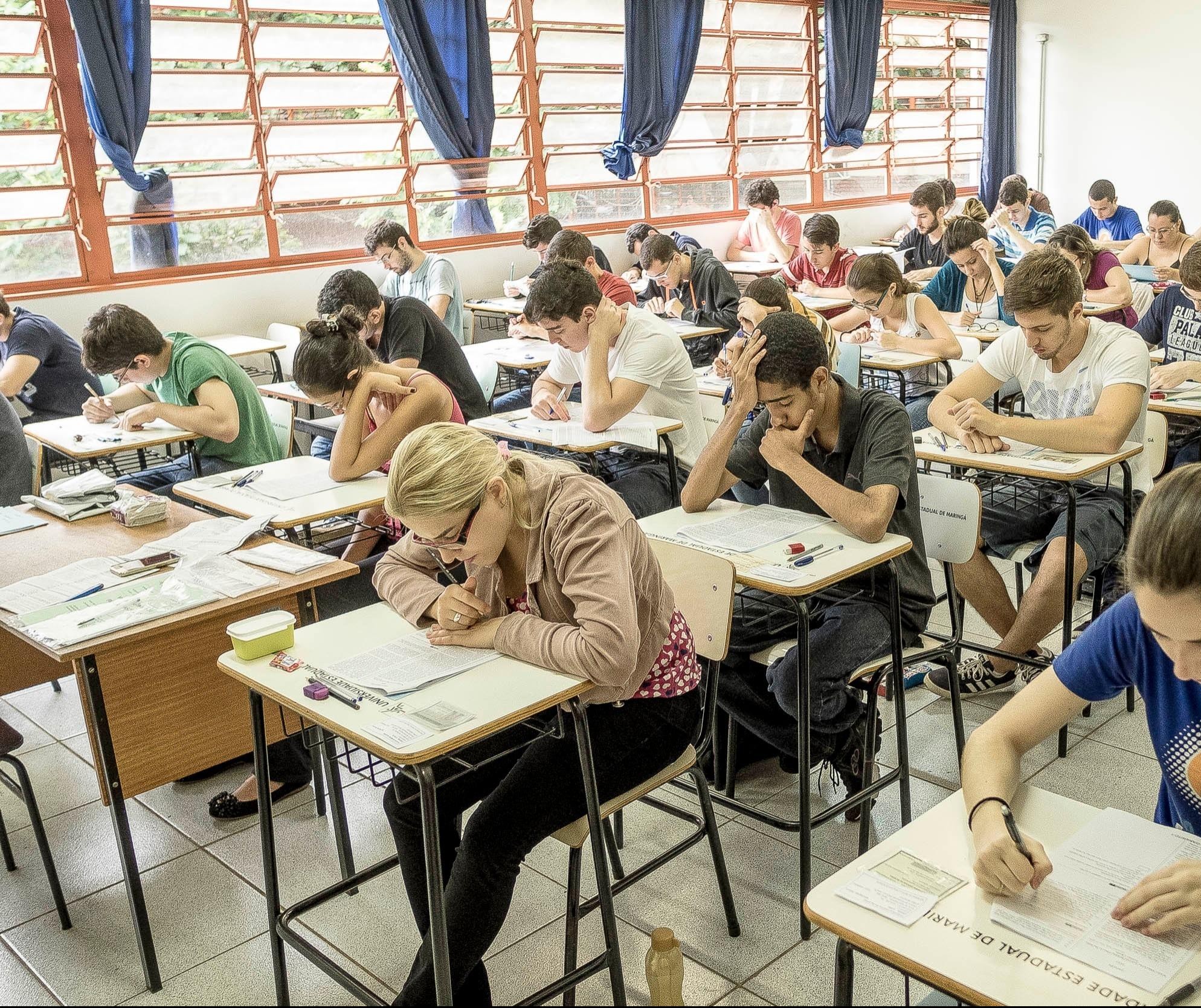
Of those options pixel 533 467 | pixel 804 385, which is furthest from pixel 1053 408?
pixel 533 467

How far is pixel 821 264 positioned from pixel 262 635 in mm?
5144

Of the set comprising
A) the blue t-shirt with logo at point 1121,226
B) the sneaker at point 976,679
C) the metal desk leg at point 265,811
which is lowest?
the sneaker at point 976,679

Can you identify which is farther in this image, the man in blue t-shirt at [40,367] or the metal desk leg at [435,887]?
the man in blue t-shirt at [40,367]

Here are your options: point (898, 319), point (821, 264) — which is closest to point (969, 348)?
point (898, 319)

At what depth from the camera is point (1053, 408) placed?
11.3ft

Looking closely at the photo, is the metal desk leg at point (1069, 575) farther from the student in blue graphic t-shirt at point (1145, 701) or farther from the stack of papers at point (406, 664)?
the stack of papers at point (406, 664)

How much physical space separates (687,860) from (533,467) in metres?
1.09

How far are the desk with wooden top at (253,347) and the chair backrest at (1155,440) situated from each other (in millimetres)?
4217

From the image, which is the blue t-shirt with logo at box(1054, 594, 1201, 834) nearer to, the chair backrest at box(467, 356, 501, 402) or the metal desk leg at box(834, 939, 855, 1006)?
→ the metal desk leg at box(834, 939, 855, 1006)

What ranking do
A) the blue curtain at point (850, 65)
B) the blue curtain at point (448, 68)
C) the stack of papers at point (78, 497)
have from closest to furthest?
1. the stack of papers at point (78, 497)
2. the blue curtain at point (448, 68)
3. the blue curtain at point (850, 65)

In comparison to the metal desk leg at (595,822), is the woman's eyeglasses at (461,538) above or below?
above

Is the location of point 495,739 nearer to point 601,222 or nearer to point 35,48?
point 35,48

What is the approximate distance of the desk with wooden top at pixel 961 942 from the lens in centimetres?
110

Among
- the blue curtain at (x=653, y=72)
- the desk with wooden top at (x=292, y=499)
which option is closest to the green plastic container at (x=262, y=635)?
the desk with wooden top at (x=292, y=499)
